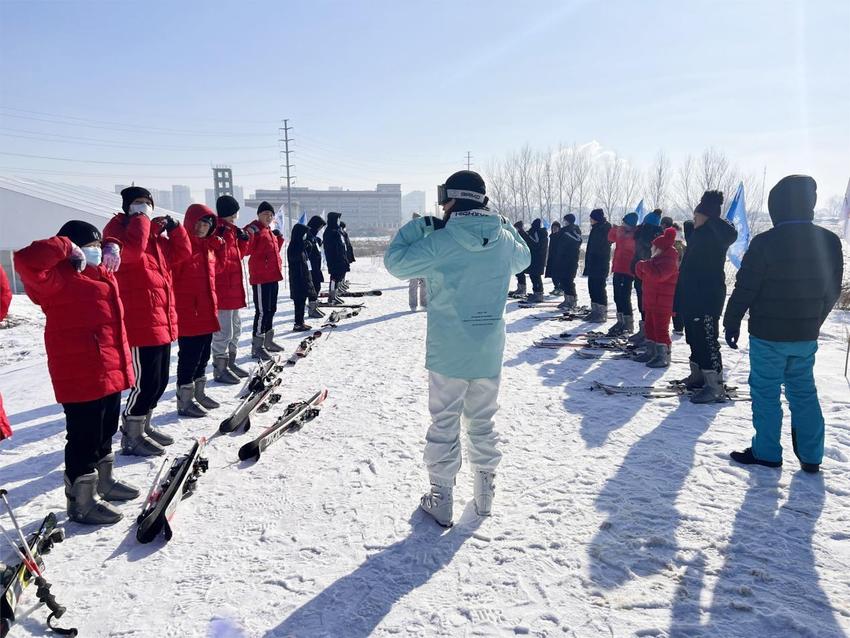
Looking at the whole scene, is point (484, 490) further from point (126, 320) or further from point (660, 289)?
point (660, 289)

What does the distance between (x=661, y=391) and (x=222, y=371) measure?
5.65m

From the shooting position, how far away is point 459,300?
316cm

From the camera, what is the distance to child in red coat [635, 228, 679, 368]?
22.6 feet

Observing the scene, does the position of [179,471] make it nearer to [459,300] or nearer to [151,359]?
[151,359]

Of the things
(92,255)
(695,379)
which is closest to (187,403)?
(92,255)

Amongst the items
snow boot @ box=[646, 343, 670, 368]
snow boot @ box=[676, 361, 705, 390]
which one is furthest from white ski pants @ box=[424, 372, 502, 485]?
snow boot @ box=[646, 343, 670, 368]

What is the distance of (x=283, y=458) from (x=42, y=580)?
2.02 metres

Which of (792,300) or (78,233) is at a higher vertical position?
(78,233)

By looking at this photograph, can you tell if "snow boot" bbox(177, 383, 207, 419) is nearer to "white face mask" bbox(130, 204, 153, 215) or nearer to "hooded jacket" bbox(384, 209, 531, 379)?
"white face mask" bbox(130, 204, 153, 215)

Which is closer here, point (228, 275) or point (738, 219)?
point (228, 275)

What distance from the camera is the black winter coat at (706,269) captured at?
5.62 m

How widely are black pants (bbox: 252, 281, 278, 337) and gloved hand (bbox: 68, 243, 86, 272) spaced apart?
4678mm

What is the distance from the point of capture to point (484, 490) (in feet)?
11.1

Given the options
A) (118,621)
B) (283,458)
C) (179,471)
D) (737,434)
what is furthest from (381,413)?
(737,434)
